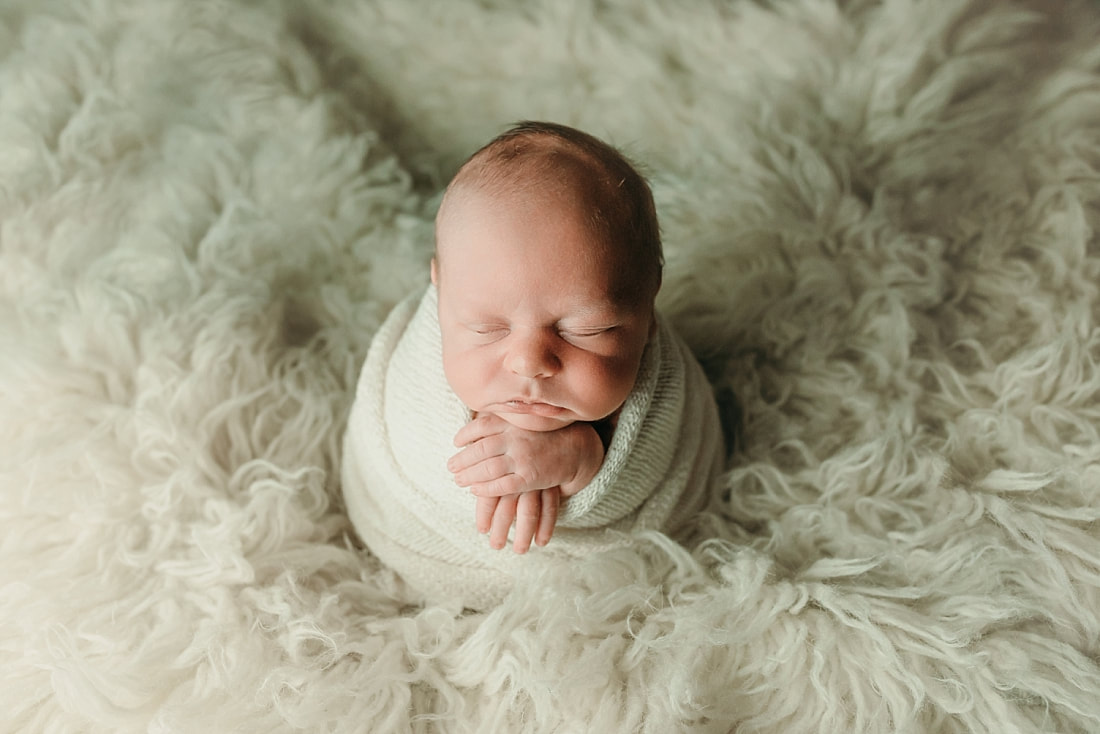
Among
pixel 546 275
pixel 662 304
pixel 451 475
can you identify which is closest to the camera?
pixel 546 275

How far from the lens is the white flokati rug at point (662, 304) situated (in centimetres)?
61

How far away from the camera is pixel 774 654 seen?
0.61 m

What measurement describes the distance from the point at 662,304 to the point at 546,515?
312 mm

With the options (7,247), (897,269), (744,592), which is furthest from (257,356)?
(897,269)

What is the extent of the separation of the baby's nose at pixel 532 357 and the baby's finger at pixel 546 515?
0.12 meters

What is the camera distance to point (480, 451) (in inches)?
25.4

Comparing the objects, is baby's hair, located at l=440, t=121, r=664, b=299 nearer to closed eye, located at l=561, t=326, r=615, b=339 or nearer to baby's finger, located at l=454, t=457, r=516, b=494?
closed eye, located at l=561, t=326, r=615, b=339

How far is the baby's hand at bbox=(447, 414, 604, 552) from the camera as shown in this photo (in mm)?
642

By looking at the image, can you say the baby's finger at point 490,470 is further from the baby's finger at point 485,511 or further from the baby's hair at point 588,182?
the baby's hair at point 588,182

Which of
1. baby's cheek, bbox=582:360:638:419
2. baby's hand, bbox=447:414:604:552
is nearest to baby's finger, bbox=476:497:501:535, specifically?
baby's hand, bbox=447:414:604:552

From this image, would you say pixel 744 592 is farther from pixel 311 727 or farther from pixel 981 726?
pixel 311 727

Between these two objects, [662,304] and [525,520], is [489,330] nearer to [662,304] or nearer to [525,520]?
[525,520]

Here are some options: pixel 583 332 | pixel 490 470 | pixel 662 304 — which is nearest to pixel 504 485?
pixel 490 470

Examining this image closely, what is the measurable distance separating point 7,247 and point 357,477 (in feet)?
1.31
